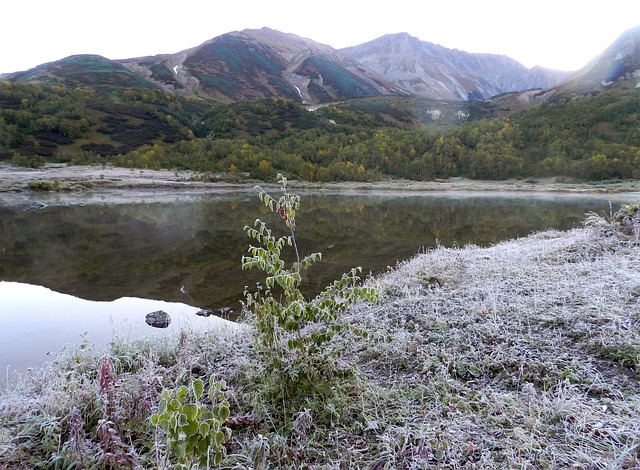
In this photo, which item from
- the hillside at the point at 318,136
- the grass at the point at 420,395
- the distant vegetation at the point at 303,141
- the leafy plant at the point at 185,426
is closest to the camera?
the leafy plant at the point at 185,426

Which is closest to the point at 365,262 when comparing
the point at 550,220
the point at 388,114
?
the point at 550,220

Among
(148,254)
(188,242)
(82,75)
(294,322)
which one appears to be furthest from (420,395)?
(82,75)

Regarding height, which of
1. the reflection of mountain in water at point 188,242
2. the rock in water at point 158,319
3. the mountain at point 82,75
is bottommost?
the reflection of mountain in water at point 188,242

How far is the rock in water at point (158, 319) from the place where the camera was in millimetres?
7292

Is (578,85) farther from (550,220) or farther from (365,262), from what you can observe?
(365,262)

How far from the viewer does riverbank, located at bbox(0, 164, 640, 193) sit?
134 feet

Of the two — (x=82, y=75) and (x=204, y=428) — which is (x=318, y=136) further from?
(x=204, y=428)

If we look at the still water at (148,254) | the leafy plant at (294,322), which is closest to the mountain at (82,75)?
the still water at (148,254)

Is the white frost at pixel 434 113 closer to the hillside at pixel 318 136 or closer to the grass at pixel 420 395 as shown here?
the hillside at pixel 318 136

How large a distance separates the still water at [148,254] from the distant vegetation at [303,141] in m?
37.1

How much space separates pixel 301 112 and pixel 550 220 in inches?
3996

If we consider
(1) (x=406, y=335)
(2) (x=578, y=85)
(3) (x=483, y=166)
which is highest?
(2) (x=578, y=85)

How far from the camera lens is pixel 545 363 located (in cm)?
407

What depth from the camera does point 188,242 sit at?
16.8m
